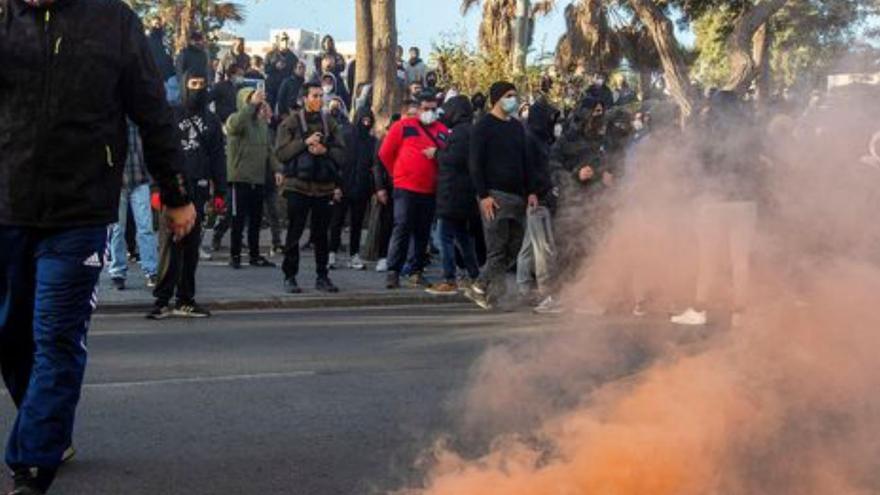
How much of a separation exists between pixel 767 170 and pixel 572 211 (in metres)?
5.12

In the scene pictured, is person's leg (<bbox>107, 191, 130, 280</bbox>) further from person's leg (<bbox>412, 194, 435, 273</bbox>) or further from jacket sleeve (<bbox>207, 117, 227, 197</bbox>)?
person's leg (<bbox>412, 194, 435, 273</bbox>)

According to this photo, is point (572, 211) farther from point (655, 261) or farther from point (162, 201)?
point (162, 201)

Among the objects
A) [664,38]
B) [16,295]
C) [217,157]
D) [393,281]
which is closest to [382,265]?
[393,281]

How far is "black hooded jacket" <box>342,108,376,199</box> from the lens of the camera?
15.3 metres

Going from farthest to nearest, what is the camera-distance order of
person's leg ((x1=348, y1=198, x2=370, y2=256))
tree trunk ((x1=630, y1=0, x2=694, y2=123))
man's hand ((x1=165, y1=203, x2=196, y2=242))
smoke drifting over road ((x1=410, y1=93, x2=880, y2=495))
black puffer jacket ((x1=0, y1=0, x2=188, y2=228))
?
1. tree trunk ((x1=630, y1=0, x2=694, y2=123))
2. person's leg ((x1=348, y1=198, x2=370, y2=256))
3. man's hand ((x1=165, y1=203, x2=196, y2=242))
4. black puffer jacket ((x1=0, y1=0, x2=188, y2=228))
5. smoke drifting over road ((x1=410, y1=93, x2=880, y2=495))

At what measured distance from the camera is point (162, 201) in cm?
533

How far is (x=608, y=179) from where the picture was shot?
30.8 ft

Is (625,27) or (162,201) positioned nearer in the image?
(162,201)

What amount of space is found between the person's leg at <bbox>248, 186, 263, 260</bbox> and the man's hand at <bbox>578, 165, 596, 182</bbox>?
476cm

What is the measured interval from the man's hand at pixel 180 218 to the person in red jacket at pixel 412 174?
316 inches

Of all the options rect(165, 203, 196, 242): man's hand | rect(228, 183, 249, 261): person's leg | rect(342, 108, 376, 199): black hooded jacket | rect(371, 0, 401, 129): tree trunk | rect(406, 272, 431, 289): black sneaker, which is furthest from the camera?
rect(371, 0, 401, 129): tree trunk

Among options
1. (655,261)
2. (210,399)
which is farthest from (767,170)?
(210,399)

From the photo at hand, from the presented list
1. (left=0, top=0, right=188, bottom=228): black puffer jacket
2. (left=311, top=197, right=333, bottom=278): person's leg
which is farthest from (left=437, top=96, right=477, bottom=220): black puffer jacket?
(left=0, top=0, right=188, bottom=228): black puffer jacket

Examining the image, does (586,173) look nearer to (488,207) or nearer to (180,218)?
(488,207)
